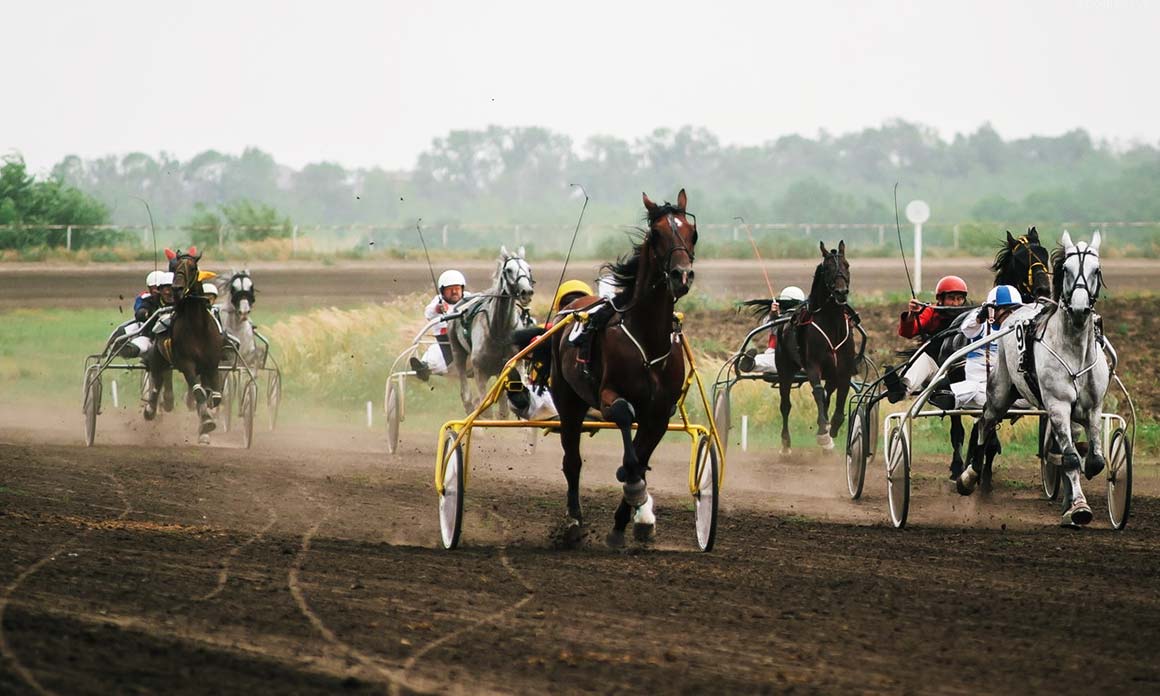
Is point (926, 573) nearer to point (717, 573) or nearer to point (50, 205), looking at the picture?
point (717, 573)

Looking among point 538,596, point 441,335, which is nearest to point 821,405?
point 441,335

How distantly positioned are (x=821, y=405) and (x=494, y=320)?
323 cm

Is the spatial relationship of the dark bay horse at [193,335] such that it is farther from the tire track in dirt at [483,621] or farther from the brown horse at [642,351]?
the tire track in dirt at [483,621]

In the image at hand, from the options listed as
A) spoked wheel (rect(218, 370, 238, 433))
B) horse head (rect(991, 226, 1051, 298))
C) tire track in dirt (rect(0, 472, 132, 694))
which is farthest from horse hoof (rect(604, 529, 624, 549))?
spoked wheel (rect(218, 370, 238, 433))

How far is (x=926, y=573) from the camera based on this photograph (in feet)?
27.9

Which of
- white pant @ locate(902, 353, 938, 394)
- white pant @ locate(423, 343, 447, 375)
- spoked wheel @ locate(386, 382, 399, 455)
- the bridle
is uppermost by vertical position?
the bridle

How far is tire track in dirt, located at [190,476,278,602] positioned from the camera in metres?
7.21

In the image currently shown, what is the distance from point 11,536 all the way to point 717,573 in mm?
3799

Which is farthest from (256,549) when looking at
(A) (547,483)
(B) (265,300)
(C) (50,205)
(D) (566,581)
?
(C) (50,205)

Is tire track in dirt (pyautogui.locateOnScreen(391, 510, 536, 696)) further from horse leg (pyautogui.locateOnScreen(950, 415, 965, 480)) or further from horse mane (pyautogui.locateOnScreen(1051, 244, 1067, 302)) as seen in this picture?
horse leg (pyautogui.locateOnScreen(950, 415, 965, 480))

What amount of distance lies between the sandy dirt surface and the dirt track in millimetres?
17688

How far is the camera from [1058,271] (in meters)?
10.5

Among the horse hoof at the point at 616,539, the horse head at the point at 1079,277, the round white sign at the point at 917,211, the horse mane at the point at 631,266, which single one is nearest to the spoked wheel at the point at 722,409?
the round white sign at the point at 917,211

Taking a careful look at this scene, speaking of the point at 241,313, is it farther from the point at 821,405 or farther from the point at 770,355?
the point at 821,405
